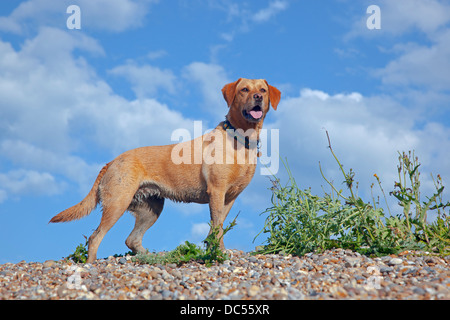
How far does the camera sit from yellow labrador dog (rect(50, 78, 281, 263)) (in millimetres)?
7332

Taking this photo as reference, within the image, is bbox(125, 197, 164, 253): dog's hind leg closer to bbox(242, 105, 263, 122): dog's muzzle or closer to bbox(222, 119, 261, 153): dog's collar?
bbox(222, 119, 261, 153): dog's collar

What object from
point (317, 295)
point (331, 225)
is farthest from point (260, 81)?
point (317, 295)

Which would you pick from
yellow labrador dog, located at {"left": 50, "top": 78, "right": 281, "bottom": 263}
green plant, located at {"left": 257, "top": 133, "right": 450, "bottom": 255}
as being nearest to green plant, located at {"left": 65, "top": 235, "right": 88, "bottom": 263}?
yellow labrador dog, located at {"left": 50, "top": 78, "right": 281, "bottom": 263}

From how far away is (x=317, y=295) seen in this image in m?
4.36

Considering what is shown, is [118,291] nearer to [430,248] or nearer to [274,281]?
[274,281]

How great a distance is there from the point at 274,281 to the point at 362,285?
98 centimetres

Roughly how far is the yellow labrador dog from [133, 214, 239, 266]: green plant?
0.71 metres

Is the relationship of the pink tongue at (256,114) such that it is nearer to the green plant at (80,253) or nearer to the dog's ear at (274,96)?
the dog's ear at (274,96)

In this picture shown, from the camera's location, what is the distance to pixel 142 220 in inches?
329

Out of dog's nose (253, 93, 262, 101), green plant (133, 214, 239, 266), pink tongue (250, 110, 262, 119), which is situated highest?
dog's nose (253, 93, 262, 101)

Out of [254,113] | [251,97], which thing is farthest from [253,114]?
[251,97]

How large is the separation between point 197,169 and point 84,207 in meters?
2.18

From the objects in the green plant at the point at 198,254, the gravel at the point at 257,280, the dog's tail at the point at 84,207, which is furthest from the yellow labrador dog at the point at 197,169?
the gravel at the point at 257,280
